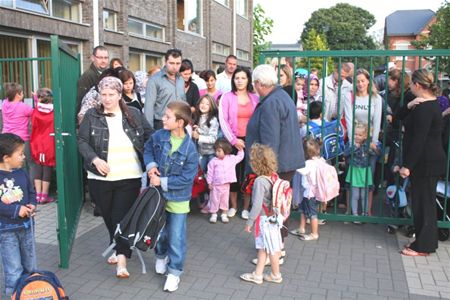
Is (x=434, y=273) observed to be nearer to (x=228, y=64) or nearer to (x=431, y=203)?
(x=431, y=203)

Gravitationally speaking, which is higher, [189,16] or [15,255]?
[189,16]

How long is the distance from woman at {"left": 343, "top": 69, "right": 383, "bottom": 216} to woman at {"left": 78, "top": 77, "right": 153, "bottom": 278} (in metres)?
2.64

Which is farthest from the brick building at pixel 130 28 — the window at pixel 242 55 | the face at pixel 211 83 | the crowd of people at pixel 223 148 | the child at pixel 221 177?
the child at pixel 221 177

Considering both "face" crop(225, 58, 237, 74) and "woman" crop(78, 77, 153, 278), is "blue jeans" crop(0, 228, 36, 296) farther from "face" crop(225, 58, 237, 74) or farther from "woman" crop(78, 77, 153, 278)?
"face" crop(225, 58, 237, 74)

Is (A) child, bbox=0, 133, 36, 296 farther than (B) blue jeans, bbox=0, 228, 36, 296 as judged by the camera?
No

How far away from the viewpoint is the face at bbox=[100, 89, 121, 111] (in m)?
4.29

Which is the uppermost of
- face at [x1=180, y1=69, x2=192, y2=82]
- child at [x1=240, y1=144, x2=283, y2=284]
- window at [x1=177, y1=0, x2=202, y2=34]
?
window at [x1=177, y1=0, x2=202, y2=34]

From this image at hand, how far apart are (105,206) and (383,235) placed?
11.0 ft

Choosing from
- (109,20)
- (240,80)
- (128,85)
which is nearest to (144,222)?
(128,85)

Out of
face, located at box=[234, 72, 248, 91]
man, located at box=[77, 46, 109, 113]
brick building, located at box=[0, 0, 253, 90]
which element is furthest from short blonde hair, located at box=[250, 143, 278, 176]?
brick building, located at box=[0, 0, 253, 90]

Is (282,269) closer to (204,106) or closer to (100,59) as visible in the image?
(204,106)

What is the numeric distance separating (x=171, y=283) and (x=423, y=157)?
2.83 m

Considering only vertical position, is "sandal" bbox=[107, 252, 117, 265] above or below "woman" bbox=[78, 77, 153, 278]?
below

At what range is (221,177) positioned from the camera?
6.38 meters
